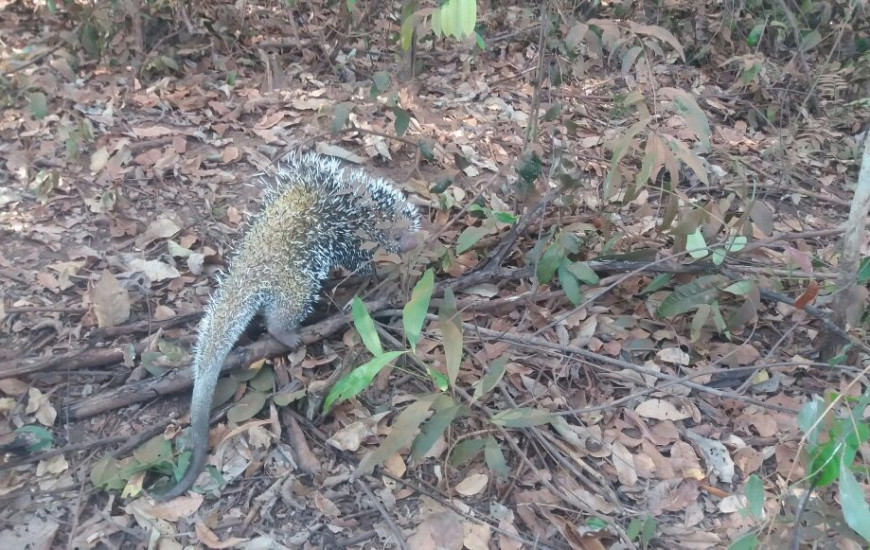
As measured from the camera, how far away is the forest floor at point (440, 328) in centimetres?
304

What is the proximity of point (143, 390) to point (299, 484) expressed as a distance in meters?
0.98

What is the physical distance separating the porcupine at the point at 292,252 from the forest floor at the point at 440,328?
18 centimetres

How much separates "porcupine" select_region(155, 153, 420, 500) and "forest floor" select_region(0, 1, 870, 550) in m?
0.18

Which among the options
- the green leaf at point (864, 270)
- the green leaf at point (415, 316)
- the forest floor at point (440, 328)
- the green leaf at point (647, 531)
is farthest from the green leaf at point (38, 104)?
the green leaf at point (864, 270)

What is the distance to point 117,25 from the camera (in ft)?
19.7

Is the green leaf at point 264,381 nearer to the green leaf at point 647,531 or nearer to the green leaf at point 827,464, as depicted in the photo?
the green leaf at point 647,531

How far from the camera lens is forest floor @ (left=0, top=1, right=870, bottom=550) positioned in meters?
3.04

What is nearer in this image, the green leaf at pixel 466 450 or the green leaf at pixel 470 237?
the green leaf at pixel 466 450

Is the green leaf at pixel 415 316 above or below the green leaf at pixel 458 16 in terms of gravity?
below

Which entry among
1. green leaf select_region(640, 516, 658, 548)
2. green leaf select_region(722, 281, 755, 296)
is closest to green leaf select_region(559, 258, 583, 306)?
green leaf select_region(722, 281, 755, 296)

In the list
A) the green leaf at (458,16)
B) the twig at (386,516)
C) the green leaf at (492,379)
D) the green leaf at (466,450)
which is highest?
the green leaf at (458,16)

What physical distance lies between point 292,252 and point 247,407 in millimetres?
895

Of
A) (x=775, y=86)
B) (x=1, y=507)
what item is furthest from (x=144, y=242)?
(x=775, y=86)

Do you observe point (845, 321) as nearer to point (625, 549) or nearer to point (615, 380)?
point (615, 380)
